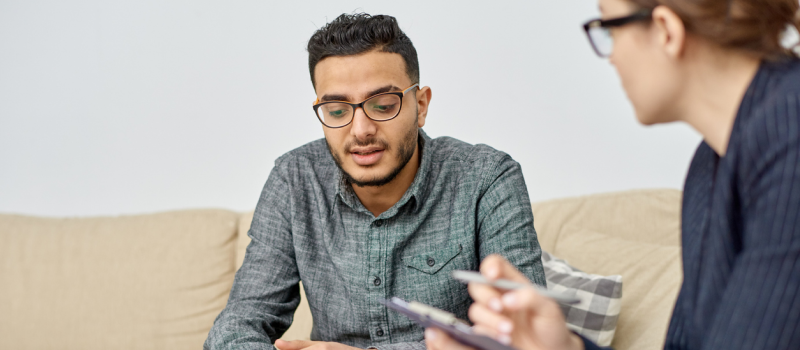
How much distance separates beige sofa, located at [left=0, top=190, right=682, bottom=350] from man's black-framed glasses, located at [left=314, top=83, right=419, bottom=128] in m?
0.93

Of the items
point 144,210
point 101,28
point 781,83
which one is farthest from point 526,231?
point 101,28

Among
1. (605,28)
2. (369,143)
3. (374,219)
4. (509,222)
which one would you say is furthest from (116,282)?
(605,28)

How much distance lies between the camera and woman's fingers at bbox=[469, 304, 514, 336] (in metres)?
0.67

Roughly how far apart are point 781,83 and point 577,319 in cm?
112

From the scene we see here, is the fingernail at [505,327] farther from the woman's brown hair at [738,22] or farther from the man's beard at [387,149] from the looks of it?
the man's beard at [387,149]

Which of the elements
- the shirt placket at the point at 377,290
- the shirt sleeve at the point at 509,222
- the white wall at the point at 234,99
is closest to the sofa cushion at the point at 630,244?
the white wall at the point at 234,99

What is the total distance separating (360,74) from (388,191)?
30 centimetres

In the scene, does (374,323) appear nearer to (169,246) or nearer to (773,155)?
(773,155)

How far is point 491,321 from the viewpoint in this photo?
2.25 ft

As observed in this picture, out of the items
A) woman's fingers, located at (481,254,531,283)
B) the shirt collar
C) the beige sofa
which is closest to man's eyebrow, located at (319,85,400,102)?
the shirt collar

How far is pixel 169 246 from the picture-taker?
2307 mm

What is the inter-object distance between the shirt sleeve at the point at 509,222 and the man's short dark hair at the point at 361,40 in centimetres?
33

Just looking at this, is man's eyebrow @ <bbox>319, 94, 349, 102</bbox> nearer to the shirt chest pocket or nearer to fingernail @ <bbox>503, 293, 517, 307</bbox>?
the shirt chest pocket

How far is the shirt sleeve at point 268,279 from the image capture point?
1432 mm
